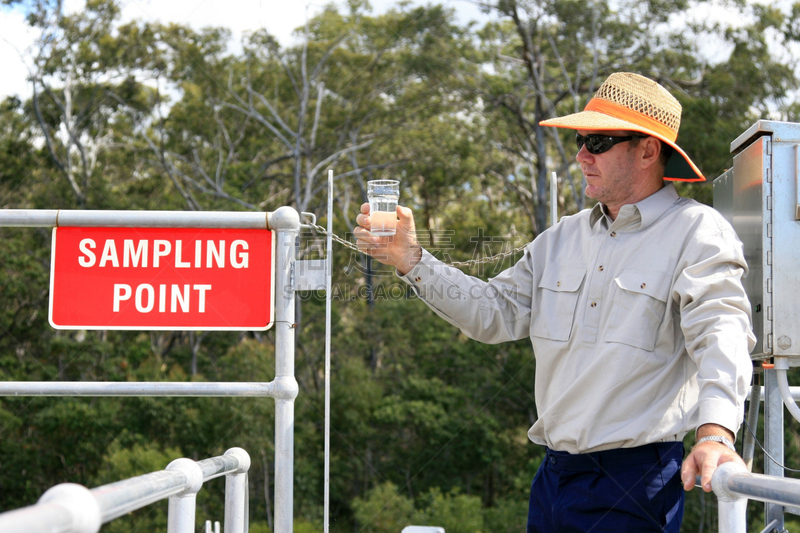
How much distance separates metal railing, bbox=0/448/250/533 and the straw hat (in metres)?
1.21

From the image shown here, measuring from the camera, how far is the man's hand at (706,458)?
1505 millimetres

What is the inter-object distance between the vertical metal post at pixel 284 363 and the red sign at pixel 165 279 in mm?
48

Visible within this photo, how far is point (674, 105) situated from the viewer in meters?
2.10

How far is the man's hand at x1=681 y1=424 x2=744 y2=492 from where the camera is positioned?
1505 millimetres

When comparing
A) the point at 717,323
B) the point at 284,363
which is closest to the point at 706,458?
the point at 717,323

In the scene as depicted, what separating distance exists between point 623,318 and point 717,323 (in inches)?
10.1

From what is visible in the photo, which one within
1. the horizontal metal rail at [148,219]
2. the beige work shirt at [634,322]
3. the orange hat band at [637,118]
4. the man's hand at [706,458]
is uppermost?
the orange hat band at [637,118]

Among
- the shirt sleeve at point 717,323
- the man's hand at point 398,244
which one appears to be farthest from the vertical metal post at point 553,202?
the shirt sleeve at point 717,323

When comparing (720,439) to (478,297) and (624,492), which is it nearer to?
(624,492)

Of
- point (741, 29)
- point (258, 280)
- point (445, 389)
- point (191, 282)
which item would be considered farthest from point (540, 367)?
point (741, 29)

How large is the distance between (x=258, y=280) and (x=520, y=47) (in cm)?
1602

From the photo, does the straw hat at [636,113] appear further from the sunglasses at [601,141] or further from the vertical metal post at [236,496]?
the vertical metal post at [236,496]

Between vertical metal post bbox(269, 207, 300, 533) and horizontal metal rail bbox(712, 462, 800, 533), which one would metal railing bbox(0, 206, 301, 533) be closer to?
vertical metal post bbox(269, 207, 300, 533)

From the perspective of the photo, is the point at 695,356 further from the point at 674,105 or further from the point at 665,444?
the point at 674,105
